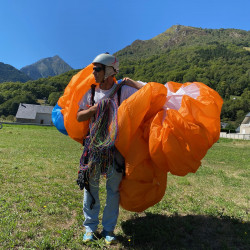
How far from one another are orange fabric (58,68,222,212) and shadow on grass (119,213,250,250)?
0.39 meters

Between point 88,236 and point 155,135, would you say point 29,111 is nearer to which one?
point 88,236

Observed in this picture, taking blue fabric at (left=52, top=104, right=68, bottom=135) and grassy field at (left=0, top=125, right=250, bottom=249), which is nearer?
grassy field at (left=0, top=125, right=250, bottom=249)

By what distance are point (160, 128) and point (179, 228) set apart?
61.3 inches

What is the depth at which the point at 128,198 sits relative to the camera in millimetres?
2621

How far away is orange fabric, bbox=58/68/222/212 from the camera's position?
7.68ft

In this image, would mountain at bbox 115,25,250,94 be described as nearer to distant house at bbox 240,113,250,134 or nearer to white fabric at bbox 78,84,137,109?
distant house at bbox 240,113,250,134

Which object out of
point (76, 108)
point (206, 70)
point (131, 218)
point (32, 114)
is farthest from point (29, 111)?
point (206, 70)

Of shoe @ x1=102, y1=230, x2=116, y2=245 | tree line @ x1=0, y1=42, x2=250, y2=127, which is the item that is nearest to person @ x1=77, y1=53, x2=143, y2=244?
shoe @ x1=102, y1=230, x2=116, y2=245

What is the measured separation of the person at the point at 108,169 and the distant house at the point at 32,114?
7163cm

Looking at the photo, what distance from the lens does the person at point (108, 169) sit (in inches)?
99.3

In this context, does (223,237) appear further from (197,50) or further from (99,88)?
(197,50)

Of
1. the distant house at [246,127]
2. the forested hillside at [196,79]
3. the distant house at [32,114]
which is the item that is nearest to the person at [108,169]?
the distant house at [246,127]

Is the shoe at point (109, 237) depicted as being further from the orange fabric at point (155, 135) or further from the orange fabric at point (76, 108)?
the orange fabric at point (76, 108)

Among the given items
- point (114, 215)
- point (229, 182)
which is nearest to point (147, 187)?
point (114, 215)
